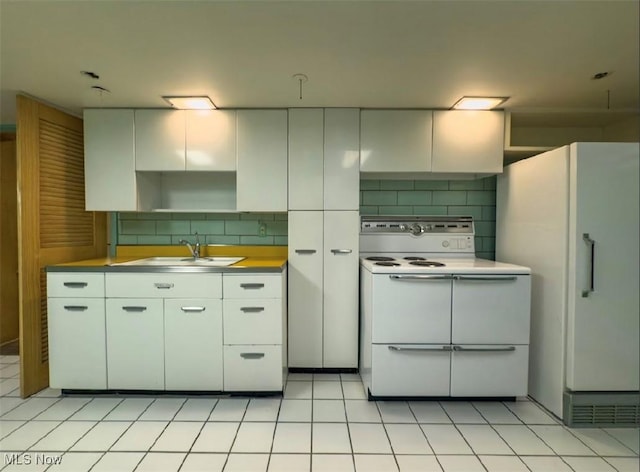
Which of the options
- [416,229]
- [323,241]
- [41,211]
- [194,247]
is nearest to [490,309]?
[416,229]

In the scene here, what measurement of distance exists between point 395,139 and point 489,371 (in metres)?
1.73

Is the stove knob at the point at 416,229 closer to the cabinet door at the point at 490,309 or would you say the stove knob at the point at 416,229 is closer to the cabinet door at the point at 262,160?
the cabinet door at the point at 490,309

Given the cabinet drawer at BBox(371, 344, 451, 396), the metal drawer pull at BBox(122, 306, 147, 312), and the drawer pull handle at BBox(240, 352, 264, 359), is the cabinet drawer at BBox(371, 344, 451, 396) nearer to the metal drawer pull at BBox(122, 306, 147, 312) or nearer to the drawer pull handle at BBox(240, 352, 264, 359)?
the drawer pull handle at BBox(240, 352, 264, 359)

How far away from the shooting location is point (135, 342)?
212cm

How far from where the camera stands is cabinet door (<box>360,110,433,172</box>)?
94.6 inches

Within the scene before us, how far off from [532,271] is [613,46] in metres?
1.32

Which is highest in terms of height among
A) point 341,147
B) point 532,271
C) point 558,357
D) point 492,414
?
point 341,147

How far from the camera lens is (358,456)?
5.22ft

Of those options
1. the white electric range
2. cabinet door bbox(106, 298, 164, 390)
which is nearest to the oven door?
the white electric range

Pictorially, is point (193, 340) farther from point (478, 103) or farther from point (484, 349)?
point (478, 103)

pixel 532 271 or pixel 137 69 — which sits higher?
pixel 137 69

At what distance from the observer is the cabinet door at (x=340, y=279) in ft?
8.02

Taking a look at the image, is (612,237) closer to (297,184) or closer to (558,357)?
(558,357)

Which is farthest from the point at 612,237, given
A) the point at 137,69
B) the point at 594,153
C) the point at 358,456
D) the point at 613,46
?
the point at 137,69
